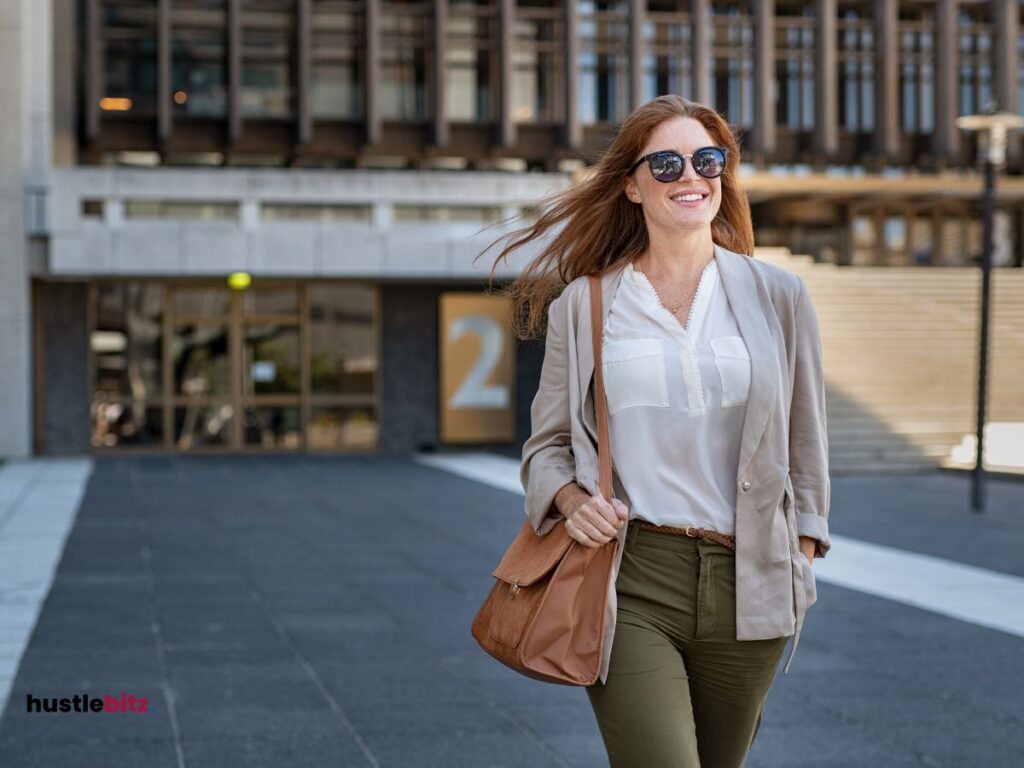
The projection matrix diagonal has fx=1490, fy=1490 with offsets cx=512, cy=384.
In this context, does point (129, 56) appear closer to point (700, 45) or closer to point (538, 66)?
point (538, 66)

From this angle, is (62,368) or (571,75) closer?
(62,368)

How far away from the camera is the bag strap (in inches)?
119

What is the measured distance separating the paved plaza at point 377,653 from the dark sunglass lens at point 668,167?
276 cm

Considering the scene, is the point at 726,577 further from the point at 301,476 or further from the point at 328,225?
the point at 328,225

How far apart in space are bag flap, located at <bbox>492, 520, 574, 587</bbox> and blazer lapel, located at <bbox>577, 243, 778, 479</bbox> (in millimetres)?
229

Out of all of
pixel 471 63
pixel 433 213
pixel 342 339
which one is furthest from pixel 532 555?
pixel 471 63

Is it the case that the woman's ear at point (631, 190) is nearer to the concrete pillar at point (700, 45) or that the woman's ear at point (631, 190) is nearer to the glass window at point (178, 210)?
the glass window at point (178, 210)

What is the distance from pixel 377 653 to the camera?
7.42 meters

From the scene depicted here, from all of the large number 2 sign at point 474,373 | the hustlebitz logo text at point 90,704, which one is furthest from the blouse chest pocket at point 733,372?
the large number 2 sign at point 474,373

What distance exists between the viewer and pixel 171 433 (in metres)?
25.7

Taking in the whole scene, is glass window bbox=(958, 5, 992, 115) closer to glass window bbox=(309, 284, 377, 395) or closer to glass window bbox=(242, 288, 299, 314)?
glass window bbox=(309, 284, 377, 395)

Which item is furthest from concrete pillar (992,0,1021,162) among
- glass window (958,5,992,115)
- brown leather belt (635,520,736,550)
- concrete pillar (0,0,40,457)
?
brown leather belt (635,520,736,550)

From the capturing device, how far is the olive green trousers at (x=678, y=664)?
2.89 meters

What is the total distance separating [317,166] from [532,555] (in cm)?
2566
